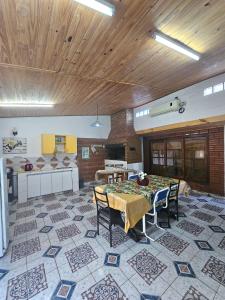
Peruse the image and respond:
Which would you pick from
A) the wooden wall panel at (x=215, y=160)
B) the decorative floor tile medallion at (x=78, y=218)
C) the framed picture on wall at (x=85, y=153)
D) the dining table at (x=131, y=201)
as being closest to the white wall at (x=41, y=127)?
the framed picture on wall at (x=85, y=153)

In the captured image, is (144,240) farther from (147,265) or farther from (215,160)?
(215,160)

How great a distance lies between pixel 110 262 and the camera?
191cm

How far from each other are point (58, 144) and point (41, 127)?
0.76 metres

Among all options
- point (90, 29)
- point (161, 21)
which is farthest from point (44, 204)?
point (161, 21)

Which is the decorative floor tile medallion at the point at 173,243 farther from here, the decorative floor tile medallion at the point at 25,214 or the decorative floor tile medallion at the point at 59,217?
the decorative floor tile medallion at the point at 25,214

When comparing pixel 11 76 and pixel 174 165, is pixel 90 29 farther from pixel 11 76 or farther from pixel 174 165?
pixel 174 165

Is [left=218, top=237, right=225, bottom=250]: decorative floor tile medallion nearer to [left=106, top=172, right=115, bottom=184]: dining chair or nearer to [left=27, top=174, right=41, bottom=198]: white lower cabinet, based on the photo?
[left=106, top=172, right=115, bottom=184]: dining chair

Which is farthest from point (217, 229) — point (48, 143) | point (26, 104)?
point (48, 143)

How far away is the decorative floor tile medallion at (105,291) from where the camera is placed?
4.81 ft

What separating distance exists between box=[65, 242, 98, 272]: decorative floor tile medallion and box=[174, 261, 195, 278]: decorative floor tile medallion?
1.00 metres

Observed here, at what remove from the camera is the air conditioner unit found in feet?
12.6

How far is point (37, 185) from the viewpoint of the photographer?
4.36 meters

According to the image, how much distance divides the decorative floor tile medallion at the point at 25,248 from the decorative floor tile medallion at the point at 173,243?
183cm

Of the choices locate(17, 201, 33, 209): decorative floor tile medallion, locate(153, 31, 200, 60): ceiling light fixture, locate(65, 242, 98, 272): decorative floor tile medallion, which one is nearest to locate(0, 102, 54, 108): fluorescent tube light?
locate(17, 201, 33, 209): decorative floor tile medallion
